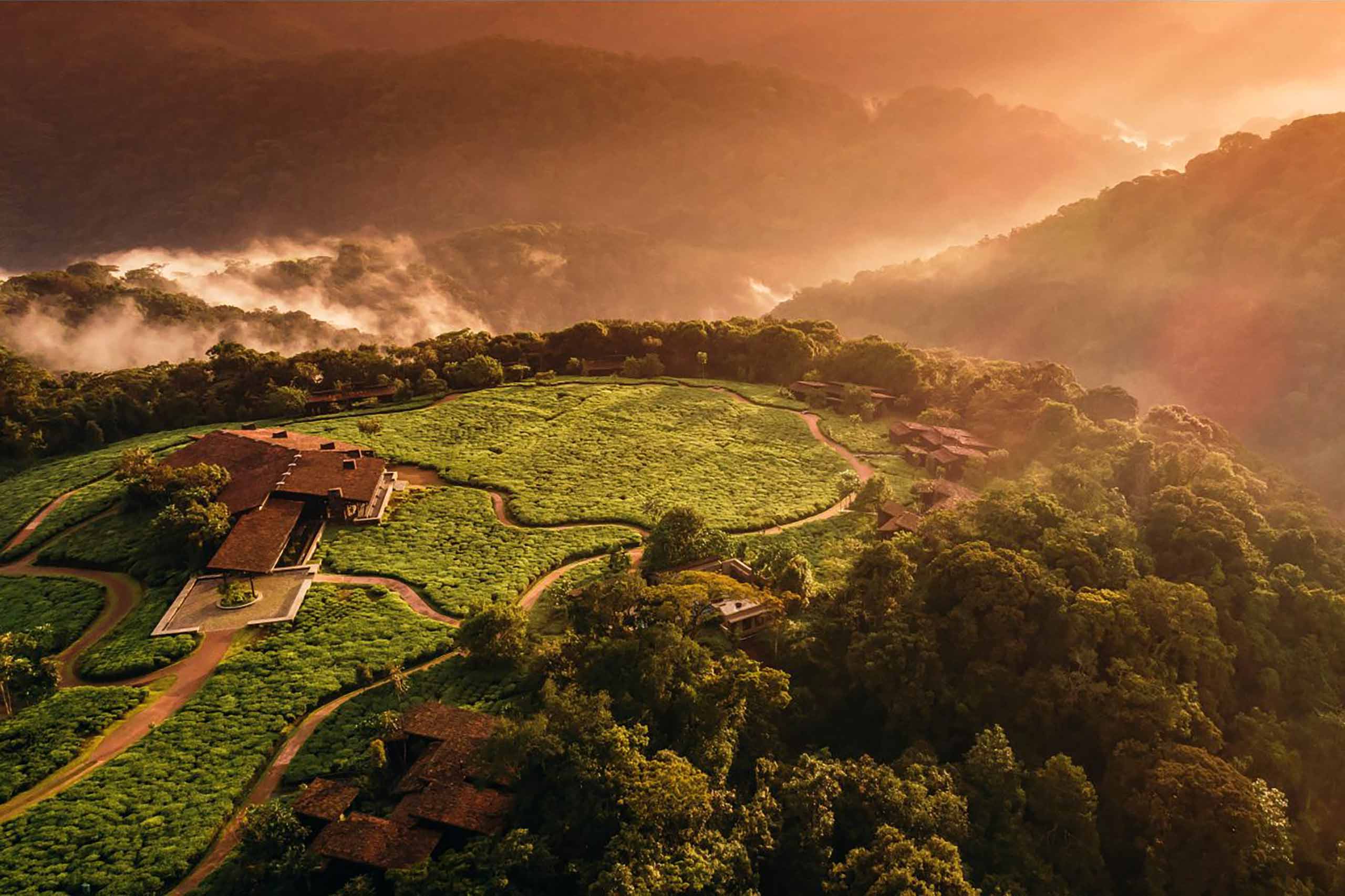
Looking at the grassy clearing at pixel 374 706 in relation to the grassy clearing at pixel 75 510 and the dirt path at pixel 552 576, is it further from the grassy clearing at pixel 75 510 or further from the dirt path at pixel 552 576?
the grassy clearing at pixel 75 510

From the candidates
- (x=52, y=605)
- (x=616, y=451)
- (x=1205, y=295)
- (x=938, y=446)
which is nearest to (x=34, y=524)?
(x=52, y=605)

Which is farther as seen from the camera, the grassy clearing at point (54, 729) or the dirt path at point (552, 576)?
the dirt path at point (552, 576)

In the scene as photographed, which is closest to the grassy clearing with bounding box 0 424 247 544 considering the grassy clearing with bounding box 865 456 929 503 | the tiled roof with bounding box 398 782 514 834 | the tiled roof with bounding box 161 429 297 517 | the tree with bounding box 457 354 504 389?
the tiled roof with bounding box 161 429 297 517

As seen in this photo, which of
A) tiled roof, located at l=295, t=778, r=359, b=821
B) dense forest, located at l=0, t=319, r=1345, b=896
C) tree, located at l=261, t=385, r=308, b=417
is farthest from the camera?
tree, located at l=261, t=385, r=308, b=417

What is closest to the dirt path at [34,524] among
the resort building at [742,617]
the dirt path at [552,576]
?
the dirt path at [552,576]

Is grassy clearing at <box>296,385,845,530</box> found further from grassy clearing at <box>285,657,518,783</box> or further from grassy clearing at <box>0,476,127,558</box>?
grassy clearing at <box>285,657,518,783</box>

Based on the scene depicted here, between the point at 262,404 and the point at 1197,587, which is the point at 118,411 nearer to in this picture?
the point at 262,404
